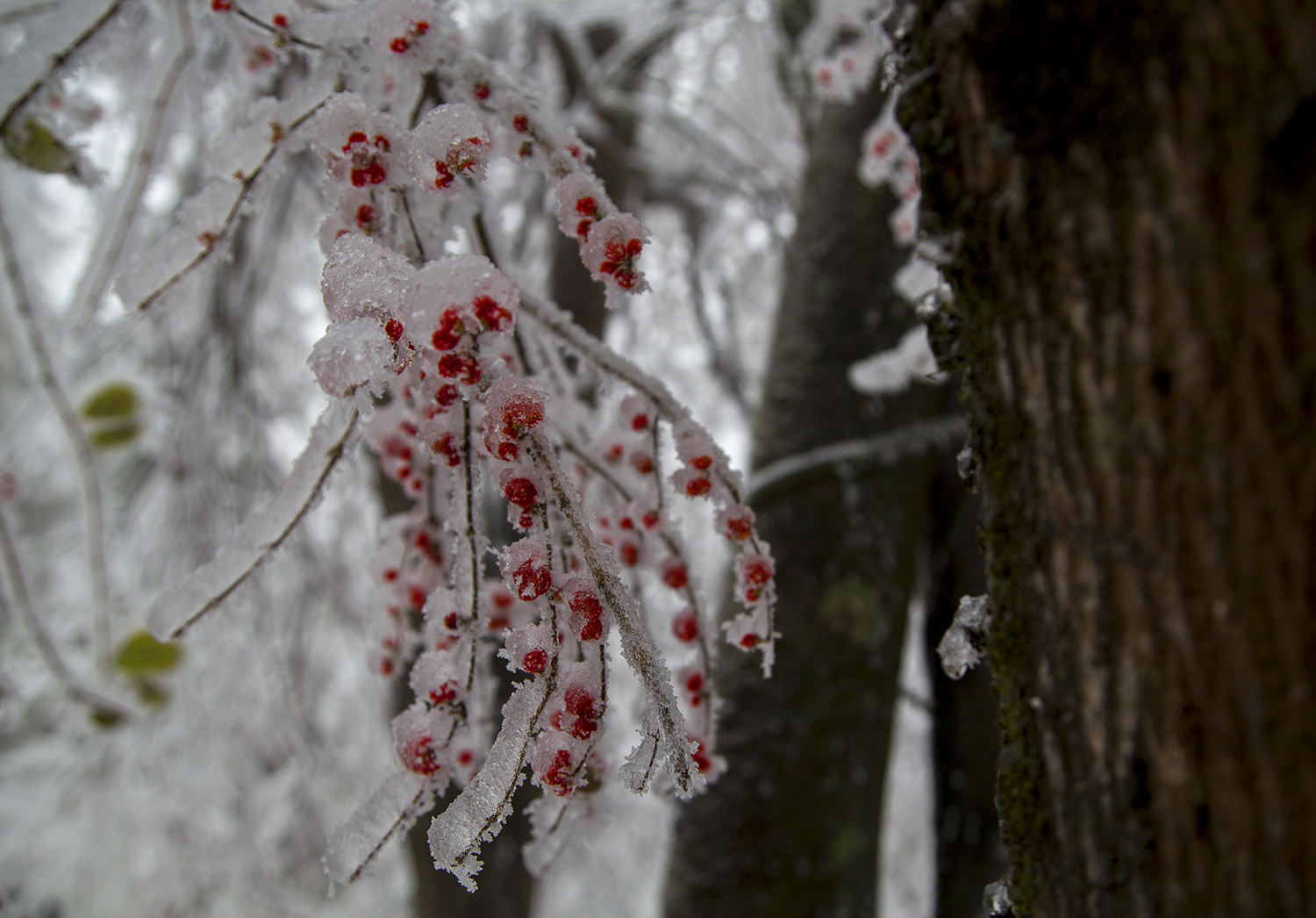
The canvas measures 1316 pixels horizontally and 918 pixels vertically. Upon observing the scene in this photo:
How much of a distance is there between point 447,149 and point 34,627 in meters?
1.07

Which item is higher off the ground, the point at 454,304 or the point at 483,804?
the point at 454,304

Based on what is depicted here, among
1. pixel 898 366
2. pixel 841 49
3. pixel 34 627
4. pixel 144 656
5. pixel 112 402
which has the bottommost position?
pixel 34 627

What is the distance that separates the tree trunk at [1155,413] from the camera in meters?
0.36

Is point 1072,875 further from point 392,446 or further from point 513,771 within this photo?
point 392,446

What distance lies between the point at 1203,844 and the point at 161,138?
4.81 feet

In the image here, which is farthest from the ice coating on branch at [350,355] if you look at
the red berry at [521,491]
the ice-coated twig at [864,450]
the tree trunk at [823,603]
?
the tree trunk at [823,603]

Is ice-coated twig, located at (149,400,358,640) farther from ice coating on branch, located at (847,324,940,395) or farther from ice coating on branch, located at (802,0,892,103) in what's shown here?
ice coating on branch, located at (802,0,892,103)

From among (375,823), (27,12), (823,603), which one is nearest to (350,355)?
(375,823)

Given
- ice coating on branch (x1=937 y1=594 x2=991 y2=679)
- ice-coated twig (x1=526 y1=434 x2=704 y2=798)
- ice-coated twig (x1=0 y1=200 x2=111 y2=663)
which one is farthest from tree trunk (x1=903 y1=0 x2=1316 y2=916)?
ice-coated twig (x1=0 y1=200 x2=111 y2=663)

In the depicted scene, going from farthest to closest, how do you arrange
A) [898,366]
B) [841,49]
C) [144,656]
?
[144,656], [841,49], [898,366]

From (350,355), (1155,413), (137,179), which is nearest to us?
(1155,413)

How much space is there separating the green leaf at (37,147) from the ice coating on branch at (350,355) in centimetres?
67

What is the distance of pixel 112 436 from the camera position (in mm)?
2803

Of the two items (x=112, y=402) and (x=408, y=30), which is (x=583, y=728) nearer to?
(x=408, y=30)
